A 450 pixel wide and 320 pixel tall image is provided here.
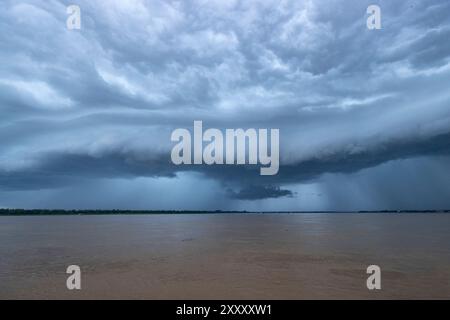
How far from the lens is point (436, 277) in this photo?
77.6ft

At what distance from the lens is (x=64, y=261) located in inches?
1224

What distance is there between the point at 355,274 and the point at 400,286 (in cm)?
366
